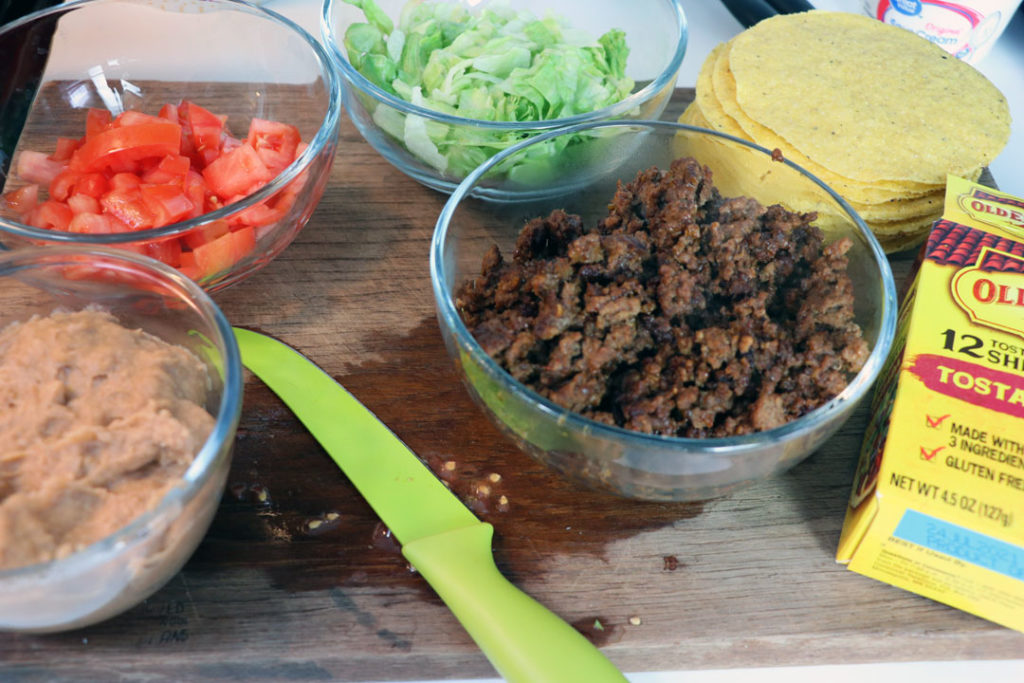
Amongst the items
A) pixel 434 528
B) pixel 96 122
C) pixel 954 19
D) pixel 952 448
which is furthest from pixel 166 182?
pixel 954 19

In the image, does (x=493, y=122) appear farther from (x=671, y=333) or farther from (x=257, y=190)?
(x=671, y=333)

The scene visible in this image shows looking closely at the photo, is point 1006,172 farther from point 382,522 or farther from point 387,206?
point 382,522

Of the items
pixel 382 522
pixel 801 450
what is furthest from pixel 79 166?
pixel 801 450

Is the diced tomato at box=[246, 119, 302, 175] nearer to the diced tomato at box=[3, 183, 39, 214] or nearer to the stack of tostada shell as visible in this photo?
the diced tomato at box=[3, 183, 39, 214]

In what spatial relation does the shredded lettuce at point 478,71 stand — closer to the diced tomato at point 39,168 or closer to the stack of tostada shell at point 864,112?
the stack of tostada shell at point 864,112

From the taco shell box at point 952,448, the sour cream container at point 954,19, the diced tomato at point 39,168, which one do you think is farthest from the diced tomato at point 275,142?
the sour cream container at point 954,19
